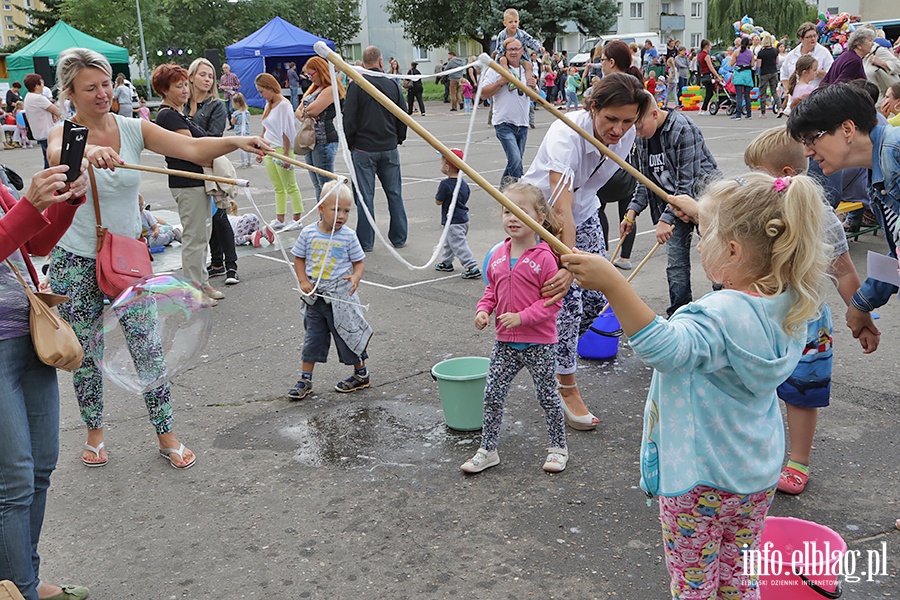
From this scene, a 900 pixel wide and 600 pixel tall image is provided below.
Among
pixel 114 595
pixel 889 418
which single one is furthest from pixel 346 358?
pixel 889 418

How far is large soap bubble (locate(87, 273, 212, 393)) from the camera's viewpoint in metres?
4.08

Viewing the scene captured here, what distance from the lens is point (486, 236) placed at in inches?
375

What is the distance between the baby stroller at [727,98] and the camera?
23.3 m

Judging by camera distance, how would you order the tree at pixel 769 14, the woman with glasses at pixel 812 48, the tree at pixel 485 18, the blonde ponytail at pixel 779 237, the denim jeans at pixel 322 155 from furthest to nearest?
the tree at pixel 769 14 → the tree at pixel 485 18 → the woman with glasses at pixel 812 48 → the denim jeans at pixel 322 155 → the blonde ponytail at pixel 779 237

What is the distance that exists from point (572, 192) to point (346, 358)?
1.79 meters

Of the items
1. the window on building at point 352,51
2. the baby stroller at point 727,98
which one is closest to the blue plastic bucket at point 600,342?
the baby stroller at point 727,98

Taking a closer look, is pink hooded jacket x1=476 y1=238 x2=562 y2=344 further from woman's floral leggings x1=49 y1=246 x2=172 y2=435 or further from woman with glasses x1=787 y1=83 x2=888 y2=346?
woman's floral leggings x1=49 y1=246 x2=172 y2=435

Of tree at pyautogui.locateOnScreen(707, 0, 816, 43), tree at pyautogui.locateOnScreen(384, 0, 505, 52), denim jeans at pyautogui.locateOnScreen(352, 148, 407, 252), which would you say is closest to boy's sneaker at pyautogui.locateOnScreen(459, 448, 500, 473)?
denim jeans at pyautogui.locateOnScreen(352, 148, 407, 252)

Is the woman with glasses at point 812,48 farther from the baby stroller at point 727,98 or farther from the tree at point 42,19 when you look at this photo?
the tree at point 42,19

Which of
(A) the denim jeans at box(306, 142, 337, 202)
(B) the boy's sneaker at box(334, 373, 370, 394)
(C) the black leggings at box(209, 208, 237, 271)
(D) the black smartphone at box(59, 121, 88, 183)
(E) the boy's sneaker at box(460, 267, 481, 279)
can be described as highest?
(D) the black smartphone at box(59, 121, 88, 183)

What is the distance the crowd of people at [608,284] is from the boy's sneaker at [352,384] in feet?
0.05

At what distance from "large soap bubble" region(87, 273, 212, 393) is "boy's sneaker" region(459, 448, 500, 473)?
1.49 m

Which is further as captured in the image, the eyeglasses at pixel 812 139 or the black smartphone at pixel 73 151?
the eyeglasses at pixel 812 139

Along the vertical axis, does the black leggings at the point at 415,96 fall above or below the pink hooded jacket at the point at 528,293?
above
